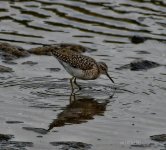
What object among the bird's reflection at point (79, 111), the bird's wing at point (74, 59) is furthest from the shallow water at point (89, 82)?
the bird's wing at point (74, 59)

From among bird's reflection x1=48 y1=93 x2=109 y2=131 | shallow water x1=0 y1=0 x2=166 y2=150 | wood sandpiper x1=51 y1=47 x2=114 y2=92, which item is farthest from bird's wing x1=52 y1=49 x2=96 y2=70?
bird's reflection x1=48 y1=93 x2=109 y2=131

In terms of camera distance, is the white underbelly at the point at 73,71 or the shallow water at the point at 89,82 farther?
the white underbelly at the point at 73,71

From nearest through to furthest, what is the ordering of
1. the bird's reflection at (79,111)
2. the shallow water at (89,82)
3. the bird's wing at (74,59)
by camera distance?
the shallow water at (89,82)
the bird's reflection at (79,111)
the bird's wing at (74,59)

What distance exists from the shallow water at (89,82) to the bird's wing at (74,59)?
627mm

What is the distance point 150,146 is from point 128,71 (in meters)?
6.18

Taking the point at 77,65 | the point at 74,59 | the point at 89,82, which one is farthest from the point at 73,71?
the point at 89,82

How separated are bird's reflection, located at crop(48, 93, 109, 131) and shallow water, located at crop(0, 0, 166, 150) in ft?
0.08

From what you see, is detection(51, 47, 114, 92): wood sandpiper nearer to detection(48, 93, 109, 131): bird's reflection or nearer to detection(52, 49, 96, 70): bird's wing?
detection(52, 49, 96, 70): bird's wing

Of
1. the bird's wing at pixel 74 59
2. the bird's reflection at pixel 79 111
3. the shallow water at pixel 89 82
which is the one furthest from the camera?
the bird's wing at pixel 74 59

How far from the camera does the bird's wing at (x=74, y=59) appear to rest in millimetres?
18219

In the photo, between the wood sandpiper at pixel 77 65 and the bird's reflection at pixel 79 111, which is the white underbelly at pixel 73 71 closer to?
the wood sandpiper at pixel 77 65

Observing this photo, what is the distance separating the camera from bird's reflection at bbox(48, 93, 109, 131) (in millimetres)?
15498

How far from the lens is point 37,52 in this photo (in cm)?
2133

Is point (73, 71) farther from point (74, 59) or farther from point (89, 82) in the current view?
point (89, 82)
